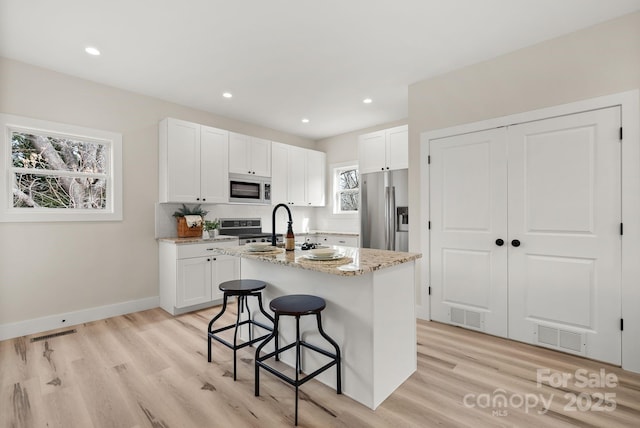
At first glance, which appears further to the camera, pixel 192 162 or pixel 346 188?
pixel 346 188

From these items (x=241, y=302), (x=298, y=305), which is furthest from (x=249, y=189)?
(x=298, y=305)

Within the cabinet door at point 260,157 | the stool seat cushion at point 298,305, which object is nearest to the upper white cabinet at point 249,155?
the cabinet door at point 260,157

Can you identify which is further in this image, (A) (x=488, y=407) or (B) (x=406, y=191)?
(B) (x=406, y=191)

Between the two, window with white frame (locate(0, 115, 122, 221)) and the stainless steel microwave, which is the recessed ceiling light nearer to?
window with white frame (locate(0, 115, 122, 221))

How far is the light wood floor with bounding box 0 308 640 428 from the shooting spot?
173 centimetres

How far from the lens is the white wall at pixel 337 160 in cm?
543

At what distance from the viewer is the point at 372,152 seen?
4441mm

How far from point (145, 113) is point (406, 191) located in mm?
3454

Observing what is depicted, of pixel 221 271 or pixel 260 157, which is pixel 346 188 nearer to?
pixel 260 157

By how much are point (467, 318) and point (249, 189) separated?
3.36m

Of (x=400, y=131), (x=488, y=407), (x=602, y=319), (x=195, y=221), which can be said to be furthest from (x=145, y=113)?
(x=602, y=319)

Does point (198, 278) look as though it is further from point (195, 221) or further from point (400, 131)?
point (400, 131)

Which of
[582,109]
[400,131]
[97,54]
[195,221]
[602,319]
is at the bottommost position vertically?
[602,319]

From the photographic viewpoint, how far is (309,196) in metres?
5.54
